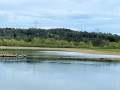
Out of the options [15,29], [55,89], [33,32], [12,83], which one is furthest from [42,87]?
[15,29]

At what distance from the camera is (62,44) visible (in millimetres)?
117188

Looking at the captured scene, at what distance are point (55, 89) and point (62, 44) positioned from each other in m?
99.7

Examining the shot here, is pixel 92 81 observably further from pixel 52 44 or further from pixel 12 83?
pixel 52 44

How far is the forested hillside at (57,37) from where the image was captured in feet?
384

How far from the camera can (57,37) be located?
150125mm

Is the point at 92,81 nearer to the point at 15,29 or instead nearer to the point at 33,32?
the point at 33,32

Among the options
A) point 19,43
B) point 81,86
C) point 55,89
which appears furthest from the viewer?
point 19,43

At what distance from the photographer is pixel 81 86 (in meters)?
18.9

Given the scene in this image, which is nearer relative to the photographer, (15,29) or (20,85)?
(20,85)

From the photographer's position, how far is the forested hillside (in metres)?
117

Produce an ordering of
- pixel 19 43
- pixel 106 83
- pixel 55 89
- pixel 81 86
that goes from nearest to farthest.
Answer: pixel 55 89
pixel 81 86
pixel 106 83
pixel 19 43

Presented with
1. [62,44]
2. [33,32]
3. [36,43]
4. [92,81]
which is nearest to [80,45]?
[62,44]

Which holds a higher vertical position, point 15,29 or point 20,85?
point 15,29

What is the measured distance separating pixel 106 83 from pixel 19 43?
93758 mm
